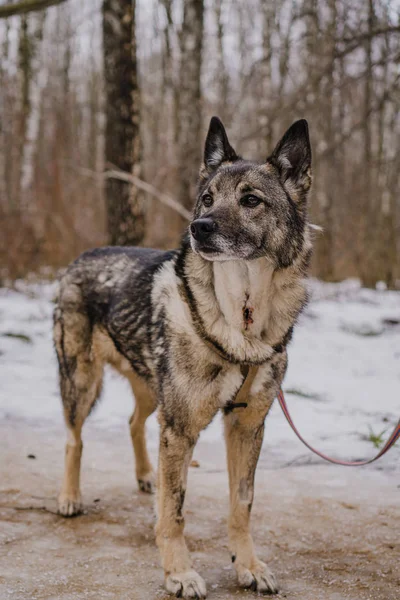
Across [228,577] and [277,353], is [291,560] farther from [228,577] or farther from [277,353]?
[277,353]

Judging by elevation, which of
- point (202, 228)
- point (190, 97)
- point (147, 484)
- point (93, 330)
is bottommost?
point (147, 484)

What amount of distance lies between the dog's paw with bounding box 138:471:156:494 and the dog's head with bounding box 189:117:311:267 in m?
1.83

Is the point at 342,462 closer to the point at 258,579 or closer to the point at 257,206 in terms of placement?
the point at 258,579

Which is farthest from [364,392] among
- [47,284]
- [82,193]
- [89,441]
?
[82,193]

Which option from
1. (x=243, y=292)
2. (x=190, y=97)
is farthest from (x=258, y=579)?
(x=190, y=97)

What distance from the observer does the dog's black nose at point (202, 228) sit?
271cm

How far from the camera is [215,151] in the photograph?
3.31m

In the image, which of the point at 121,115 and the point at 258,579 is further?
the point at 121,115

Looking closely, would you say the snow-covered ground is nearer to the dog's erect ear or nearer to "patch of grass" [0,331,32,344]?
"patch of grass" [0,331,32,344]

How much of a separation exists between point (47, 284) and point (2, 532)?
27.7ft

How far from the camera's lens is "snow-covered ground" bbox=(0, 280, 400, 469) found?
4945 millimetres

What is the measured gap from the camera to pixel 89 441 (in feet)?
16.0

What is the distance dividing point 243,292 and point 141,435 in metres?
1.67

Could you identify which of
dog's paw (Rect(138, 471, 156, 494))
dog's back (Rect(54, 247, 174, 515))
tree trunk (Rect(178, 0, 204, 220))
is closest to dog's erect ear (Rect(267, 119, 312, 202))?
dog's back (Rect(54, 247, 174, 515))
